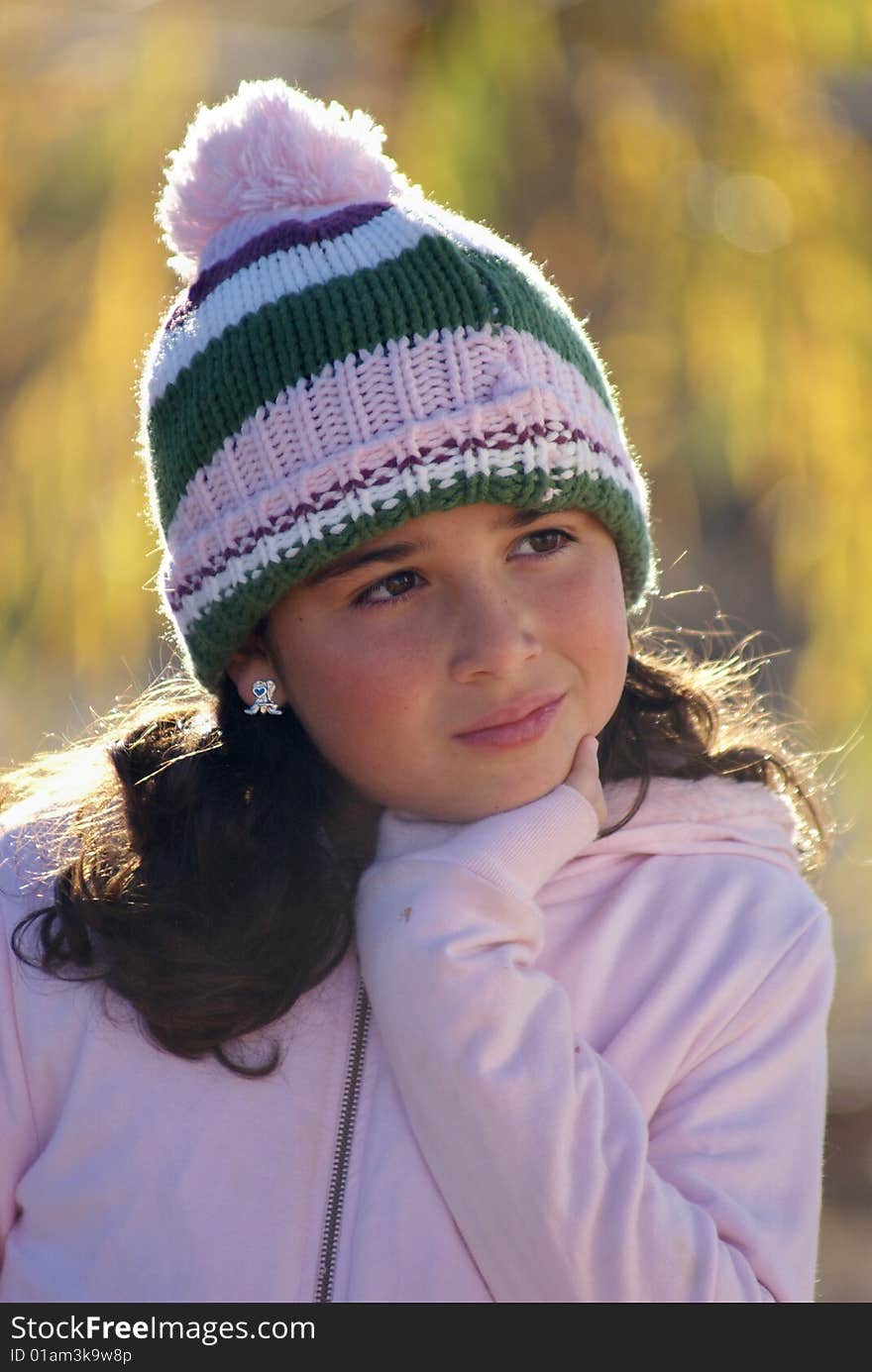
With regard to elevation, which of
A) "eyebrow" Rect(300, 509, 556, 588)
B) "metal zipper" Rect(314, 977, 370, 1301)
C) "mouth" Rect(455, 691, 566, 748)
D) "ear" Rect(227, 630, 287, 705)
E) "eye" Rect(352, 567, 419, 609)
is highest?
"eyebrow" Rect(300, 509, 556, 588)

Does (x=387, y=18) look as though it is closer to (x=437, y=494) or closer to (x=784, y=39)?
(x=784, y=39)

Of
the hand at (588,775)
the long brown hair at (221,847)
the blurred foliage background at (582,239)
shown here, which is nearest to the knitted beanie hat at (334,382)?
the long brown hair at (221,847)

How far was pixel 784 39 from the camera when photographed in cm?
322

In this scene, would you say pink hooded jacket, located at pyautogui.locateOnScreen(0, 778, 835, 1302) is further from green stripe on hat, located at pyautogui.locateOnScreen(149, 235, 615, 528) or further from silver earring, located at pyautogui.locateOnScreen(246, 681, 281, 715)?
green stripe on hat, located at pyautogui.locateOnScreen(149, 235, 615, 528)

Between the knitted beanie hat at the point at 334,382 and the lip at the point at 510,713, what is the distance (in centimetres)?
20

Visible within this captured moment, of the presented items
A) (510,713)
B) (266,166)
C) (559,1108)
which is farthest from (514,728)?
(266,166)

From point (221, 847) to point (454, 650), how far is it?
0.38 m

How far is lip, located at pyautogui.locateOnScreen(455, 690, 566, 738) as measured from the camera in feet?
5.07

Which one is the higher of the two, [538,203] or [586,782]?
[538,203]

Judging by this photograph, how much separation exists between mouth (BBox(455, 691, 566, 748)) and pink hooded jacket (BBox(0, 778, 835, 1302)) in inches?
3.0

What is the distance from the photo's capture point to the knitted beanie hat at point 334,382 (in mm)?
1518

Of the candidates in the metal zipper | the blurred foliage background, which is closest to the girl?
the metal zipper

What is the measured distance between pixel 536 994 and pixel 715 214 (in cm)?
235

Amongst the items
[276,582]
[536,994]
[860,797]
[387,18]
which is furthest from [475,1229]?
[387,18]
